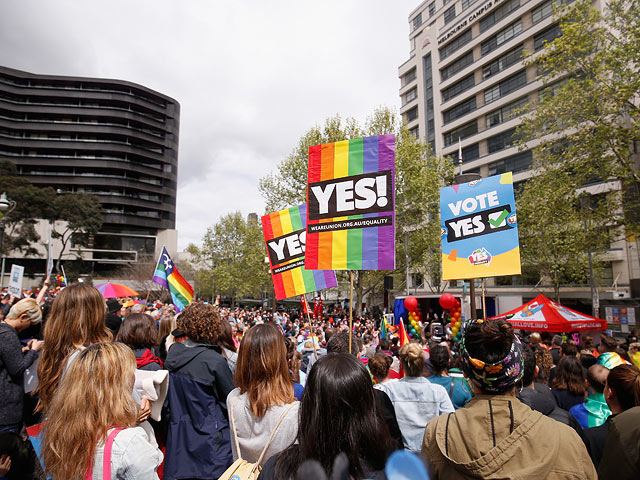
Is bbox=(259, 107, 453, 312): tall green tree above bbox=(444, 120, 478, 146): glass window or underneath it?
underneath

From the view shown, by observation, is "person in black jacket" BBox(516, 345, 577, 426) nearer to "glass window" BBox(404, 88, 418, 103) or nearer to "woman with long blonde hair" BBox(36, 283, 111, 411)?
"woman with long blonde hair" BBox(36, 283, 111, 411)

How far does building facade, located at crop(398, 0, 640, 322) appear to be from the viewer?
31.4 meters

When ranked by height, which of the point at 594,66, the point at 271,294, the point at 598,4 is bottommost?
the point at 271,294

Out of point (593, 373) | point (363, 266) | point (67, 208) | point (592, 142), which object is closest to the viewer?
point (593, 373)

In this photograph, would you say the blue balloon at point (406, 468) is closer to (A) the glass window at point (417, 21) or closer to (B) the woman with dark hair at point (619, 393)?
(B) the woman with dark hair at point (619, 393)

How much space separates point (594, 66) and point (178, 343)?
16.2 m

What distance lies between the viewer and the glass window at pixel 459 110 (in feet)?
128

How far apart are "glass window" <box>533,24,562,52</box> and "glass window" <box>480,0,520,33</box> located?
4418 millimetres

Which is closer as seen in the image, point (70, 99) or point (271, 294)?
point (271, 294)

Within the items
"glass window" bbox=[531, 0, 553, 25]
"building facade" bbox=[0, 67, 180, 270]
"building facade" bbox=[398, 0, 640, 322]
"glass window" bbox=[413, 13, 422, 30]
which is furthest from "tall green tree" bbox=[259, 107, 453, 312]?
"building facade" bbox=[0, 67, 180, 270]

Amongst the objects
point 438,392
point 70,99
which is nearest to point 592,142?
point 438,392

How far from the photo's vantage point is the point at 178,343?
3209 mm

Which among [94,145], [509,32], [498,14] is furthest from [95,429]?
[94,145]

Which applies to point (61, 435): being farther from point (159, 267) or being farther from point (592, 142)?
point (592, 142)
